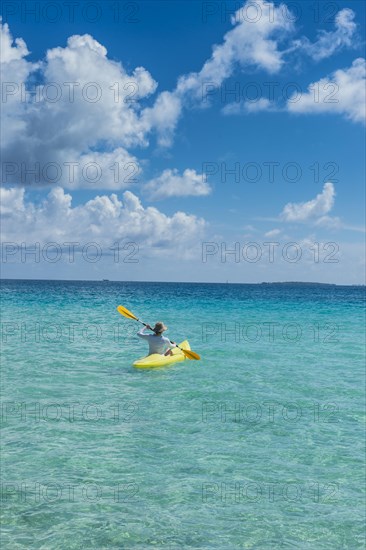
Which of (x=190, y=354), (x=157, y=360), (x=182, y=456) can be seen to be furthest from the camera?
(x=190, y=354)

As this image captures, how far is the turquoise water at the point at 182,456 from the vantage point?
20.5ft

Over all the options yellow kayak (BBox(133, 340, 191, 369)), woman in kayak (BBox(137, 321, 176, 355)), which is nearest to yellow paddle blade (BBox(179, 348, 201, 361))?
yellow kayak (BBox(133, 340, 191, 369))

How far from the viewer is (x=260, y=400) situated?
41.7 ft

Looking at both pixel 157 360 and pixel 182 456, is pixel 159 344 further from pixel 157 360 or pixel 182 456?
pixel 182 456

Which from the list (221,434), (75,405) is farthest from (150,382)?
(221,434)

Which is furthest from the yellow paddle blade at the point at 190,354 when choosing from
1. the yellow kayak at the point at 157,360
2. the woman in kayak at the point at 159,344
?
the woman in kayak at the point at 159,344

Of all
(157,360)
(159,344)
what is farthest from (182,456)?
(159,344)

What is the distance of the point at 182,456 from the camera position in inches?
340

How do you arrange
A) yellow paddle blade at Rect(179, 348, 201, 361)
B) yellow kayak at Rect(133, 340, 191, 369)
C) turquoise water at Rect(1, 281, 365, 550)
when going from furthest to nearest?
yellow paddle blade at Rect(179, 348, 201, 361) → yellow kayak at Rect(133, 340, 191, 369) → turquoise water at Rect(1, 281, 365, 550)

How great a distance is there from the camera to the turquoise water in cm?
625

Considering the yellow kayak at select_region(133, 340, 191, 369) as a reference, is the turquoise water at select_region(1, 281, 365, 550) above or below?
below

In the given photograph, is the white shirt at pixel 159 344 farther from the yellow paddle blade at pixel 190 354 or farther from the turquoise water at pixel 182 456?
the turquoise water at pixel 182 456

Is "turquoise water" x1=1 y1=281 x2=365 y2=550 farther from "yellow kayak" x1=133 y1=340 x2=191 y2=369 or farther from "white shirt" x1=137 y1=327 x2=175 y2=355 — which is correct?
"white shirt" x1=137 y1=327 x2=175 y2=355

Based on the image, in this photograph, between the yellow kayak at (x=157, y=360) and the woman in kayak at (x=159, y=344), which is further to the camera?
the woman in kayak at (x=159, y=344)
